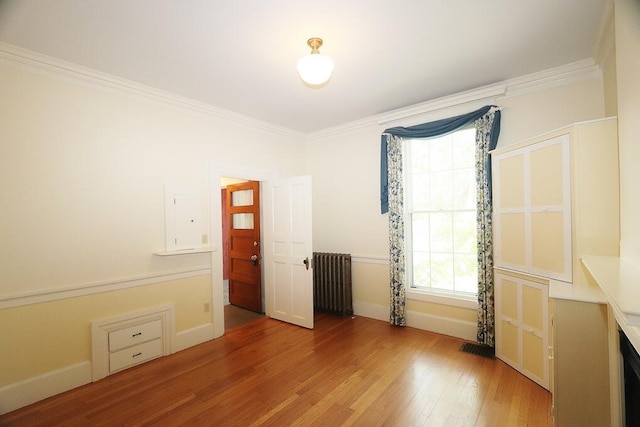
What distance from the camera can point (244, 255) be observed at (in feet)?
15.3

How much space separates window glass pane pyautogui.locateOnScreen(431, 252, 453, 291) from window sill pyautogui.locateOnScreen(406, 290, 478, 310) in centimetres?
14

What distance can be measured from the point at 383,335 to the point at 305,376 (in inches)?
50.3

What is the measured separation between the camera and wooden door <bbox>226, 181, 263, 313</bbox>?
14.7 ft

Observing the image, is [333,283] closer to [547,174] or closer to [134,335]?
[134,335]

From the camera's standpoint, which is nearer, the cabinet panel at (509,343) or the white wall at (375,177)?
the cabinet panel at (509,343)

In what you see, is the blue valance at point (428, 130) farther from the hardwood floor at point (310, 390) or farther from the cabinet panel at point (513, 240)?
the hardwood floor at point (310, 390)

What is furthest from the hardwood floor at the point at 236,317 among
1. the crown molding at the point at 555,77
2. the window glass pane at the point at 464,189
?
the crown molding at the point at 555,77

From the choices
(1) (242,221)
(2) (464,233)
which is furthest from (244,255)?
(2) (464,233)

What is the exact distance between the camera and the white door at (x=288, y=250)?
3781 mm

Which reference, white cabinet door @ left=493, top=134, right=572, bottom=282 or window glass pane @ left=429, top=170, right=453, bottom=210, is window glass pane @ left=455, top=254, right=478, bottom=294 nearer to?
white cabinet door @ left=493, top=134, right=572, bottom=282

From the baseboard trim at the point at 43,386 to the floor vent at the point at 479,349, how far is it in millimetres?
3760

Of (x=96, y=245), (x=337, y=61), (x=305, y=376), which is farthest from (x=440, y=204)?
(x=96, y=245)

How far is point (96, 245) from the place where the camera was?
8.73 feet

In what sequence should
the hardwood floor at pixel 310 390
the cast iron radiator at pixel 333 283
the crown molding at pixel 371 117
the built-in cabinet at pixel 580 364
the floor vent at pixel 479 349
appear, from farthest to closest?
the cast iron radiator at pixel 333 283, the floor vent at pixel 479 349, the crown molding at pixel 371 117, the hardwood floor at pixel 310 390, the built-in cabinet at pixel 580 364
